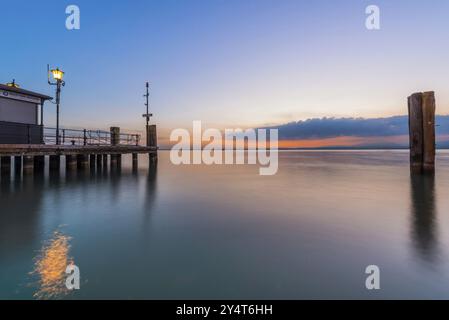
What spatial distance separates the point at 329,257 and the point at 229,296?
2.05 m

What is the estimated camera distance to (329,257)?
4293 millimetres

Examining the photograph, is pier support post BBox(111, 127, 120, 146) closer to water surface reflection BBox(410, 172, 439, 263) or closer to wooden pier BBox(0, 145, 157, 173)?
wooden pier BBox(0, 145, 157, 173)

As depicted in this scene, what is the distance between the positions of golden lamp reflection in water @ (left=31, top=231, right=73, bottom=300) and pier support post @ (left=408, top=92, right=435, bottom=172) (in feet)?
52.6

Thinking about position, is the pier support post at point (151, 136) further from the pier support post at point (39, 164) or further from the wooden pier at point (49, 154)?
the pier support post at point (39, 164)

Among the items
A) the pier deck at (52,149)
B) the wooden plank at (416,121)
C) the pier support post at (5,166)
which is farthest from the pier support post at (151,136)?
the wooden plank at (416,121)

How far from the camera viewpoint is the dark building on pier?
15.2 metres

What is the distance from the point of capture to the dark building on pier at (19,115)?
1520 cm

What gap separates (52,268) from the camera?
3.82m

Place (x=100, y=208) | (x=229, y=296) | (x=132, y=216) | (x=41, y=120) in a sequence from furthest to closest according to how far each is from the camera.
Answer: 1. (x=41, y=120)
2. (x=100, y=208)
3. (x=132, y=216)
4. (x=229, y=296)

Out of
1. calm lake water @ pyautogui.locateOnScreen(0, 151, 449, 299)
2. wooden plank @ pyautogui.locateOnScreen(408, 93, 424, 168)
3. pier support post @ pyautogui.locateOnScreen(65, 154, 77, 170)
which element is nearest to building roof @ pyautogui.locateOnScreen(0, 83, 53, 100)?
pier support post @ pyautogui.locateOnScreen(65, 154, 77, 170)

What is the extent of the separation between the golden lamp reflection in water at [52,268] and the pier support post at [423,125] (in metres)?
16.0
